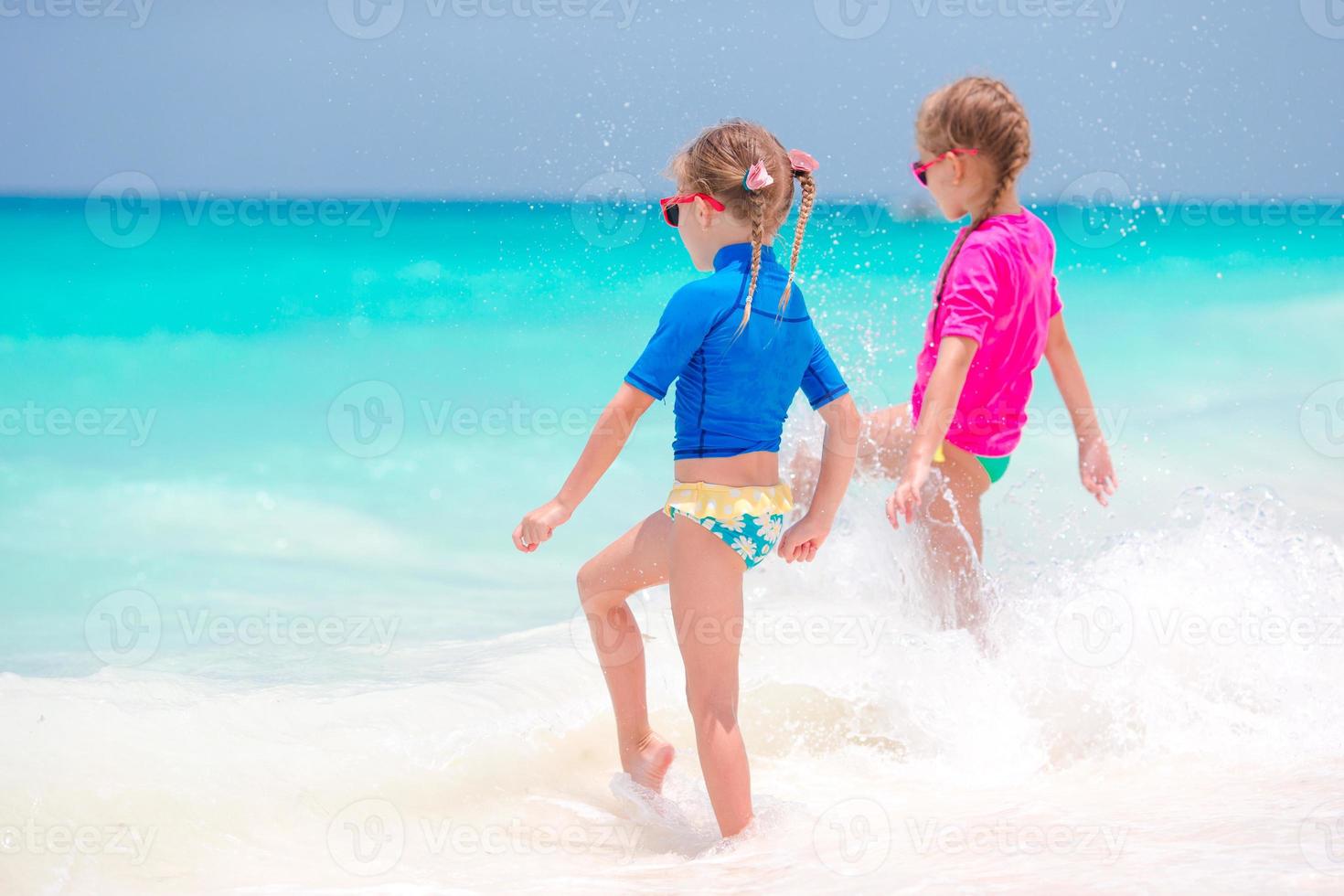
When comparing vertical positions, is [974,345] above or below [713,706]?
above

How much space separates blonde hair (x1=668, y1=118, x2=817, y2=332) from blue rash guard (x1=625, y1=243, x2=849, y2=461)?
3 centimetres

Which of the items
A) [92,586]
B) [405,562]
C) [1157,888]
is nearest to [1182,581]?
[1157,888]

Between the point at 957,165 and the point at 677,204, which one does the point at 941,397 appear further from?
the point at 677,204

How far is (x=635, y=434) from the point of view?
756 cm

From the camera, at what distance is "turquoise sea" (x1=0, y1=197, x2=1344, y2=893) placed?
2.71 metres

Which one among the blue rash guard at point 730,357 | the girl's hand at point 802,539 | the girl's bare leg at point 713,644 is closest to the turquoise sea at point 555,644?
the girl's bare leg at point 713,644

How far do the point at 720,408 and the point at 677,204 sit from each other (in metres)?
0.43

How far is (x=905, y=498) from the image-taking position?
2756 mm

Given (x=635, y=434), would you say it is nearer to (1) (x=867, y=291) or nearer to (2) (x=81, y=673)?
(2) (x=81, y=673)

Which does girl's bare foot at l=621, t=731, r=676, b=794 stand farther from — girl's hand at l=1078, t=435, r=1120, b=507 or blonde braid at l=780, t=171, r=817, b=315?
girl's hand at l=1078, t=435, r=1120, b=507

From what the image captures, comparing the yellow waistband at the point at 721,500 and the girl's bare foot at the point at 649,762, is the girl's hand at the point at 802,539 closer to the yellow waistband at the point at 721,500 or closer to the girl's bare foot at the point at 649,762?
the yellow waistband at the point at 721,500

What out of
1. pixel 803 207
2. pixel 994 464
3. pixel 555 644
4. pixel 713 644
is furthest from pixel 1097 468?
pixel 555 644

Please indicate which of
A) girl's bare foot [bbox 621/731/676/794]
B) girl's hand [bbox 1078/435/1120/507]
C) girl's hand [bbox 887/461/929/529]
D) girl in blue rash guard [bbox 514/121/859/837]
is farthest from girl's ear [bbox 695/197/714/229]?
girl's hand [bbox 1078/435/1120/507]

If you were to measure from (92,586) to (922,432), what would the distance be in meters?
3.61
